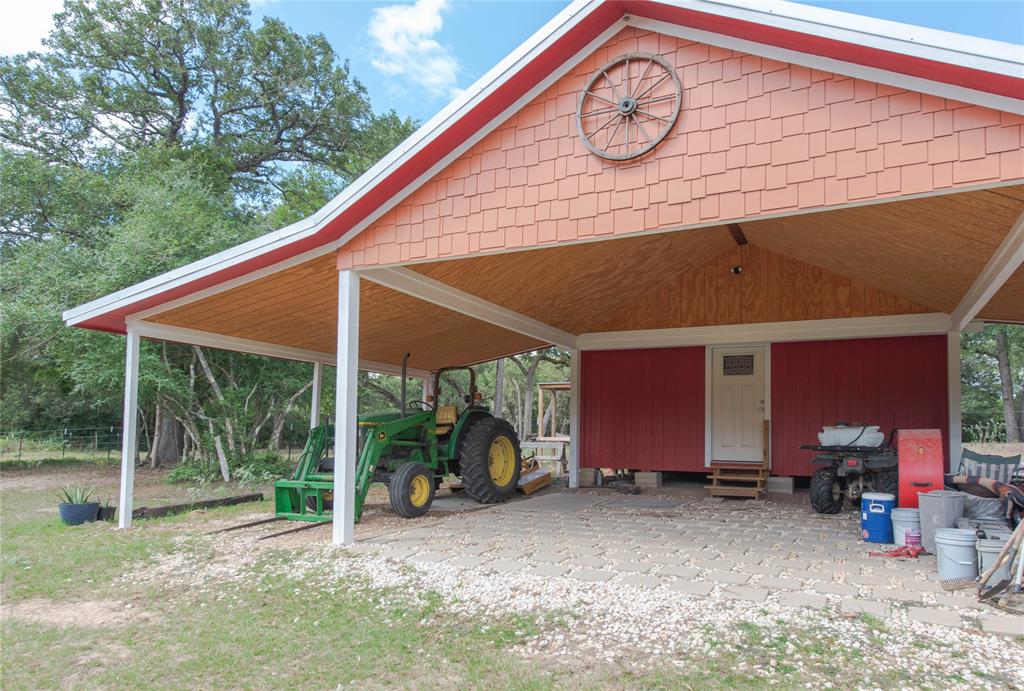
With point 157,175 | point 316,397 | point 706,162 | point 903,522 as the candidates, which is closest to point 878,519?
point 903,522

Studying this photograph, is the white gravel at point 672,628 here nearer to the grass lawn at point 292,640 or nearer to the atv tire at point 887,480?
the grass lawn at point 292,640

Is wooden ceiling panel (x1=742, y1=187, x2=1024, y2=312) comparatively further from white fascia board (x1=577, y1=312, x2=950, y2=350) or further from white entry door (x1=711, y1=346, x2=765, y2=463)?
A: white entry door (x1=711, y1=346, x2=765, y2=463)

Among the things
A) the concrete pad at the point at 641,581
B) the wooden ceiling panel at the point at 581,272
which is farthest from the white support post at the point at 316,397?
the concrete pad at the point at 641,581

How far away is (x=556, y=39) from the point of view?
Answer: 5141 mm

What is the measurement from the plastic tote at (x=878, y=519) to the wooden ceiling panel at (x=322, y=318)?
4.93 m

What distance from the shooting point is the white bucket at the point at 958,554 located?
436cm

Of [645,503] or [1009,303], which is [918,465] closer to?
[1009,303]

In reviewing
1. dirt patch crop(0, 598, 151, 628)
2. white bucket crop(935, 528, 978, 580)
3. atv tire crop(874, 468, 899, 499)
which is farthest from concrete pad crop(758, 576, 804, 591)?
dirt patch crop(0, 598, 151, 628)

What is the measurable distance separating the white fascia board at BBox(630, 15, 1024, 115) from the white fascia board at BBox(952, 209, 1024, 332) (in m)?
1.13

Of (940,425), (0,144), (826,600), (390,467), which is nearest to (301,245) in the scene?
(390,467)

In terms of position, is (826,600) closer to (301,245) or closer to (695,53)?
(695,53)

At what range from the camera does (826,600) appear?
4012mm

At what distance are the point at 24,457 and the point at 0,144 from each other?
741 cm

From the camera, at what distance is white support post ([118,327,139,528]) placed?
6984 mm
